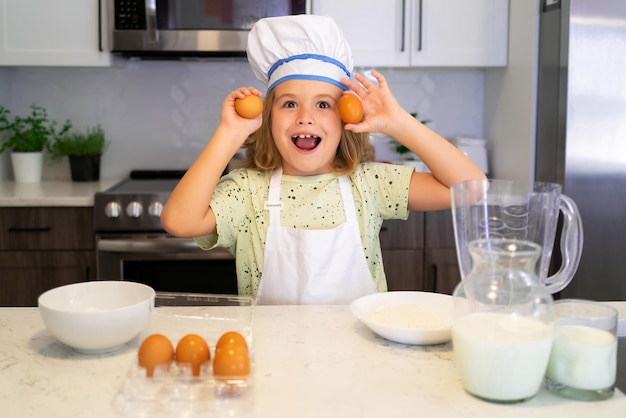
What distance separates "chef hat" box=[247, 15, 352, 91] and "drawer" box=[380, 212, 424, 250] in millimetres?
1251

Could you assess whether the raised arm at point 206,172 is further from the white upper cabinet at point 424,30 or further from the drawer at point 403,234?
the white upper cabinet at point 424,30

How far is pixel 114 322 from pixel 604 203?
6.46ft

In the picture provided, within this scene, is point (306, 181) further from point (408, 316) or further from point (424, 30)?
point (424, 30)

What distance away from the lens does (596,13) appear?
253 centimetres

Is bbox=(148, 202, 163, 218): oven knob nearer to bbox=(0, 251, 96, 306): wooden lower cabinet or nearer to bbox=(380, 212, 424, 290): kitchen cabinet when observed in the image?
bbox=(0, 251, 96, 306): wooden lower cabinet

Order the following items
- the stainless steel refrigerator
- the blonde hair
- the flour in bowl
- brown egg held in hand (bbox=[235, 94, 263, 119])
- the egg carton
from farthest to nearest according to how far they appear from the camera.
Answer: the stainless steel refrigerator
the blonde hair
brown egg held in hand (bbox=[235, 94, 263, 119])
the flour in bowl
the egg carton

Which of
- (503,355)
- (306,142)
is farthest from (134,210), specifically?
(503,355)

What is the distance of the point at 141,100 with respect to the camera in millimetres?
3297

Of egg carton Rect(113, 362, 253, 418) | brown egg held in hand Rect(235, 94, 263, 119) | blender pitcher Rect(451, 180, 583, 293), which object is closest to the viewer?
egg carton Rect(113, 362, 253, 418)

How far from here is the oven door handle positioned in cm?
270

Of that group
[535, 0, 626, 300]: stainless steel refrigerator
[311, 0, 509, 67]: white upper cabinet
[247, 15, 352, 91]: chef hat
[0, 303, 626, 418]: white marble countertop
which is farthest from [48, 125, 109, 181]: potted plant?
[0, 303, 626, 418]: white marble countertop

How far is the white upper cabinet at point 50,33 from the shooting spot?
9.58 ft

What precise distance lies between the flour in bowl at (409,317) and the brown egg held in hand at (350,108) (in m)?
0.41

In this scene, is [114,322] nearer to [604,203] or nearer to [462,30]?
[604,203]
